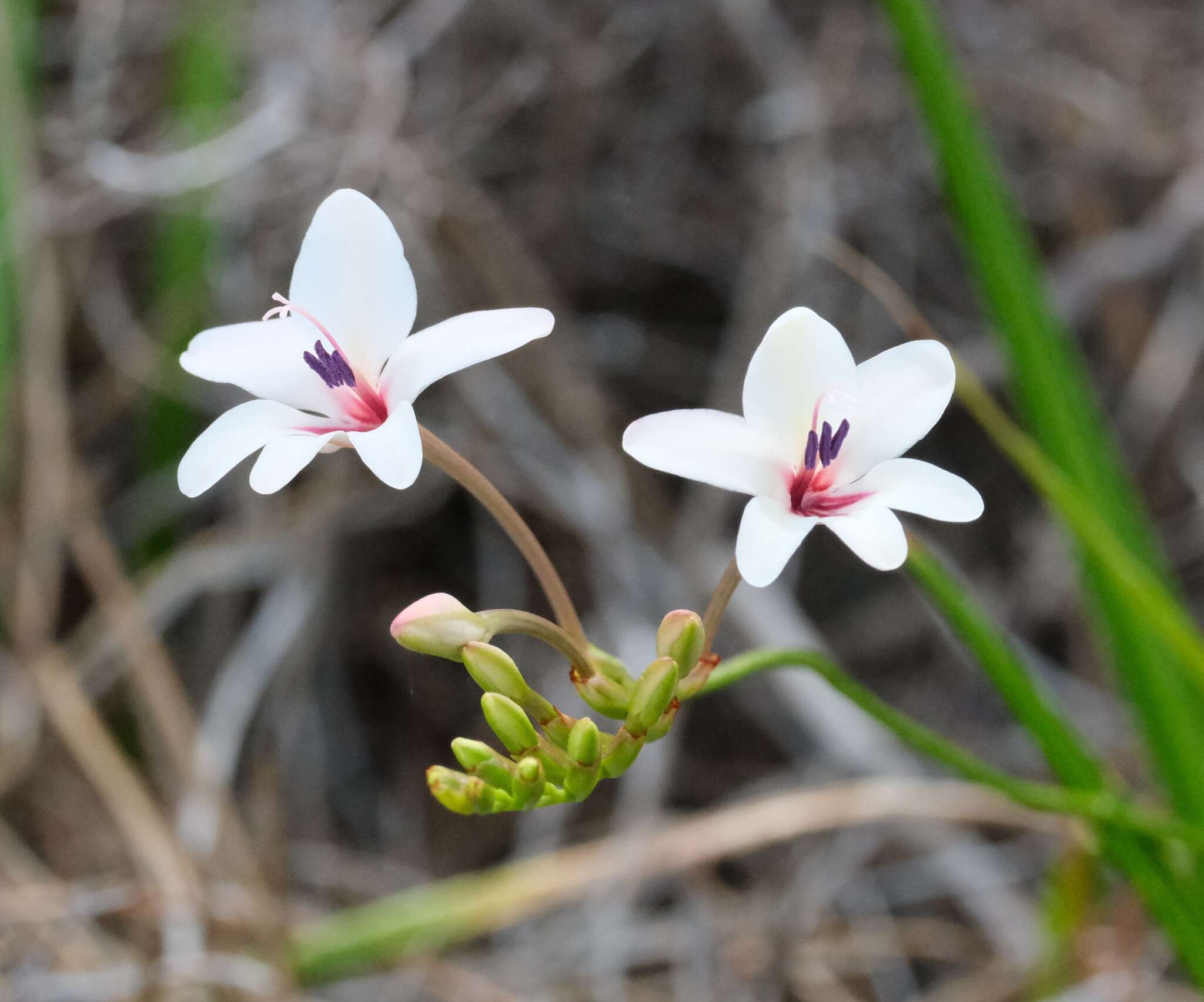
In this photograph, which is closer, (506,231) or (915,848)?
(915,848)

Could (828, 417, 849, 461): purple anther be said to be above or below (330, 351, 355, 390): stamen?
below

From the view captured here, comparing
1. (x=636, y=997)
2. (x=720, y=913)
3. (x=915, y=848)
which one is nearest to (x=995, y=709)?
(x=915, y=848)

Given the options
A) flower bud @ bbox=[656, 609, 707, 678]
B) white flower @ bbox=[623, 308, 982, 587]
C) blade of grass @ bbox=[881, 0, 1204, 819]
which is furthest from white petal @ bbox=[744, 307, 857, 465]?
blade of grass @ bbox=[881, 0, 1204, 819]

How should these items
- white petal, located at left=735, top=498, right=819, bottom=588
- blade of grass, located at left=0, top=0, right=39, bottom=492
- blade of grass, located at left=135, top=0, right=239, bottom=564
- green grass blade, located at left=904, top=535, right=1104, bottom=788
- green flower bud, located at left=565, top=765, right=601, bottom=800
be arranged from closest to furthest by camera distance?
white petal, located at left=735, top=498, right=819, bottom=588 → green flower bud, located at left=565, top=765, right=601, bottom=800 → green grass blade, located at left=904, top=535, right=1104, bottom=788 → blade of grass, located at left=0, top=0, right=39, bottom=492 → blade of grass, located at left=135, top=0, right=239, bottom=564

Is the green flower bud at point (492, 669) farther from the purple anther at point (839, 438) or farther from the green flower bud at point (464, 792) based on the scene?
the purple anther at point (839, 438)

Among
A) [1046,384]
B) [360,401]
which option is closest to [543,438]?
[1046,384]

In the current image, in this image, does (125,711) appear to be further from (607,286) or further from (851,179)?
(851,179)

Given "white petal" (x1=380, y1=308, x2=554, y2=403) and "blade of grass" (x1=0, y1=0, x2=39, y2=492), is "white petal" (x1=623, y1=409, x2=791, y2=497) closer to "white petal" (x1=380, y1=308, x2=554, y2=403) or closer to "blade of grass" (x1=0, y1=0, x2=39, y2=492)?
"white petal" (x1=380, y1=308, x2=554, y2=403)

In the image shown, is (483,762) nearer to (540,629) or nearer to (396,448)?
(540,629)
